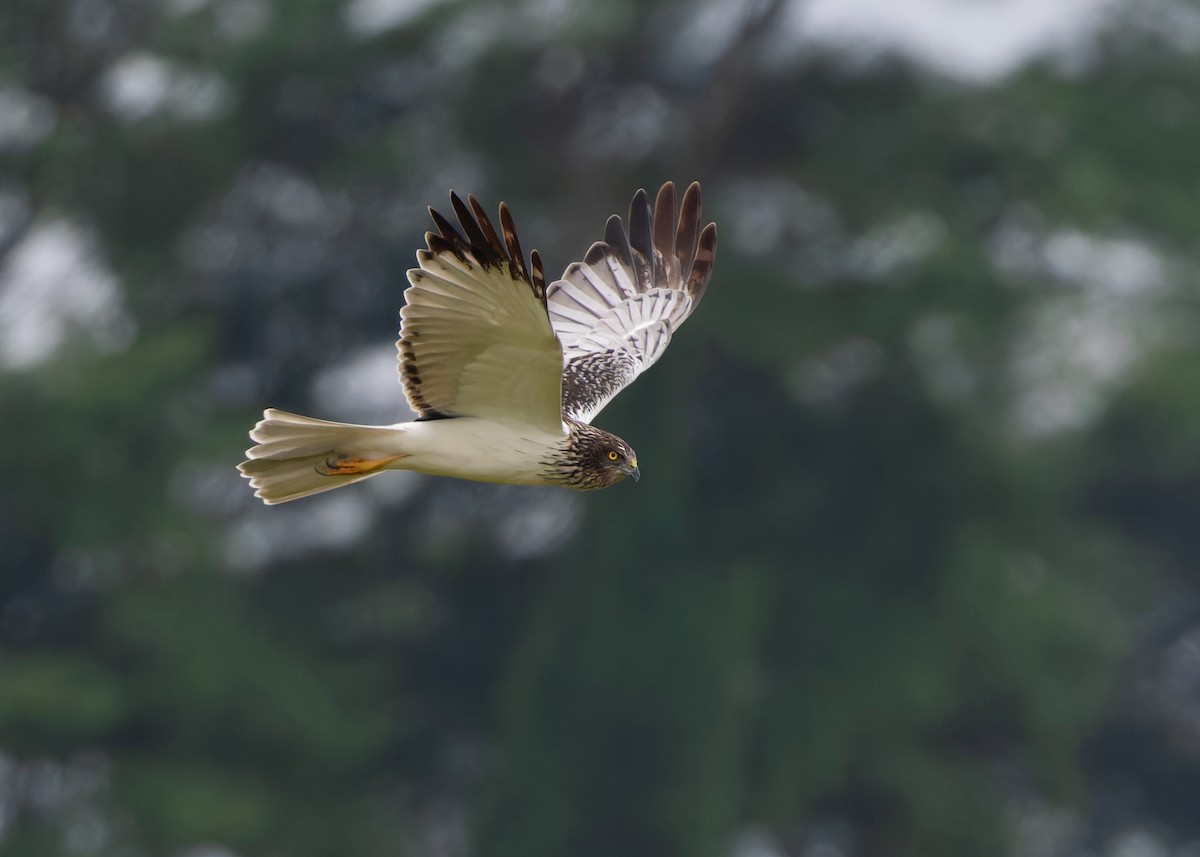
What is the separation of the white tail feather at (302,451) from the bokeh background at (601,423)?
1043 cm

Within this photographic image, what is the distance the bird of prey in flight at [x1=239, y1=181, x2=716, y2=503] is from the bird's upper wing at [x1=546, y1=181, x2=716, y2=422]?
0.09 metres

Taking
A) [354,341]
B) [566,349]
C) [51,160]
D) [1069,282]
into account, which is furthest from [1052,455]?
[566,349]

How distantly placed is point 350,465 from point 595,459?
24.9 inches

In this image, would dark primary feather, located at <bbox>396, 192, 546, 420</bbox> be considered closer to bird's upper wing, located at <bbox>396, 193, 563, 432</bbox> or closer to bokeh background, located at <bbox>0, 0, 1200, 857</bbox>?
bird's upper wing, located at <bbox>396, 193, 563, 432</bbox>

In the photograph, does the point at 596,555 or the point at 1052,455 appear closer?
the point at 596,555

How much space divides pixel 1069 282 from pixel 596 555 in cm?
456

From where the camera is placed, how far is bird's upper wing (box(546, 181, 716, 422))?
6758mm

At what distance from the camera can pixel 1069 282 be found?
1786cm

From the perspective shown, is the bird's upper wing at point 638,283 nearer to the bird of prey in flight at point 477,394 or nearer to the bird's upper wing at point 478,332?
the bird of prey in flight at point 477,394

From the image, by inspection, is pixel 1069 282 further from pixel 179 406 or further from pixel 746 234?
pixel 179 406

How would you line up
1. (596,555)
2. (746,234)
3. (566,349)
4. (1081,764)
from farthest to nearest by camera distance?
1. (1081,764)
2. (746,234)
3. (596,555)
4. (566,349)

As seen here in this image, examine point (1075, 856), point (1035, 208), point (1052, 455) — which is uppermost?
point (1035, 208)

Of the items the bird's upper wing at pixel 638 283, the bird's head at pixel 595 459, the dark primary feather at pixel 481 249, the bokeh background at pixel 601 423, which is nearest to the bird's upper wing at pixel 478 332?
the dark primary feather at pixel 481 249

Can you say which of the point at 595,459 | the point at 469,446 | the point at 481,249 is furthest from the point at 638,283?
the point at 481,249
